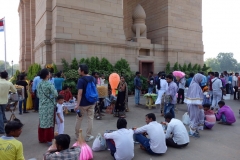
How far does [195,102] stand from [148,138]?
184 centimetres

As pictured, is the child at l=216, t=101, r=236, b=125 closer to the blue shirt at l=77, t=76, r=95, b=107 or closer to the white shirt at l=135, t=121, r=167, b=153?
the white shirt at l=135, t=121, r=167, b=153

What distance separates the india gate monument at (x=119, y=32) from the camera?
10727mm

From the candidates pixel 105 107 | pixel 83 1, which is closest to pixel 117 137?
pixel 105 107

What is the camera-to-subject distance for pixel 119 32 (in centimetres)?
1254

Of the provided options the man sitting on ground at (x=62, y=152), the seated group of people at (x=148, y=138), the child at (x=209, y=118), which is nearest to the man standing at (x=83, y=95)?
the seated group of people at (x=148, y=138)

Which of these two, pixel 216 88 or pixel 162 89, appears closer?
pixel 216 88

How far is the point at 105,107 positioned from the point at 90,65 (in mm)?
3076

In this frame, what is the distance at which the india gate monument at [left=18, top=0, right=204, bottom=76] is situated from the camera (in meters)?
10.7

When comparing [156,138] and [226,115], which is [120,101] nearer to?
[156,138]

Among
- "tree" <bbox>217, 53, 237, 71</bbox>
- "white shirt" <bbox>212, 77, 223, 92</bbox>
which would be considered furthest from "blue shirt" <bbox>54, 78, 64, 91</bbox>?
"tree" <bbox>217, 53, 237, 71</bbox>

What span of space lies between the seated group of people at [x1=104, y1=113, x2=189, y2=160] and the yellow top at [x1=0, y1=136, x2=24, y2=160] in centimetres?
178

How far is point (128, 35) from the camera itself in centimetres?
1870

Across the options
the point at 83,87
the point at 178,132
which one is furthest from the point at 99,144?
the point at 178,132

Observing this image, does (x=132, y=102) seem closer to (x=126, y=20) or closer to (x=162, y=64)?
(x=162, y=64)
